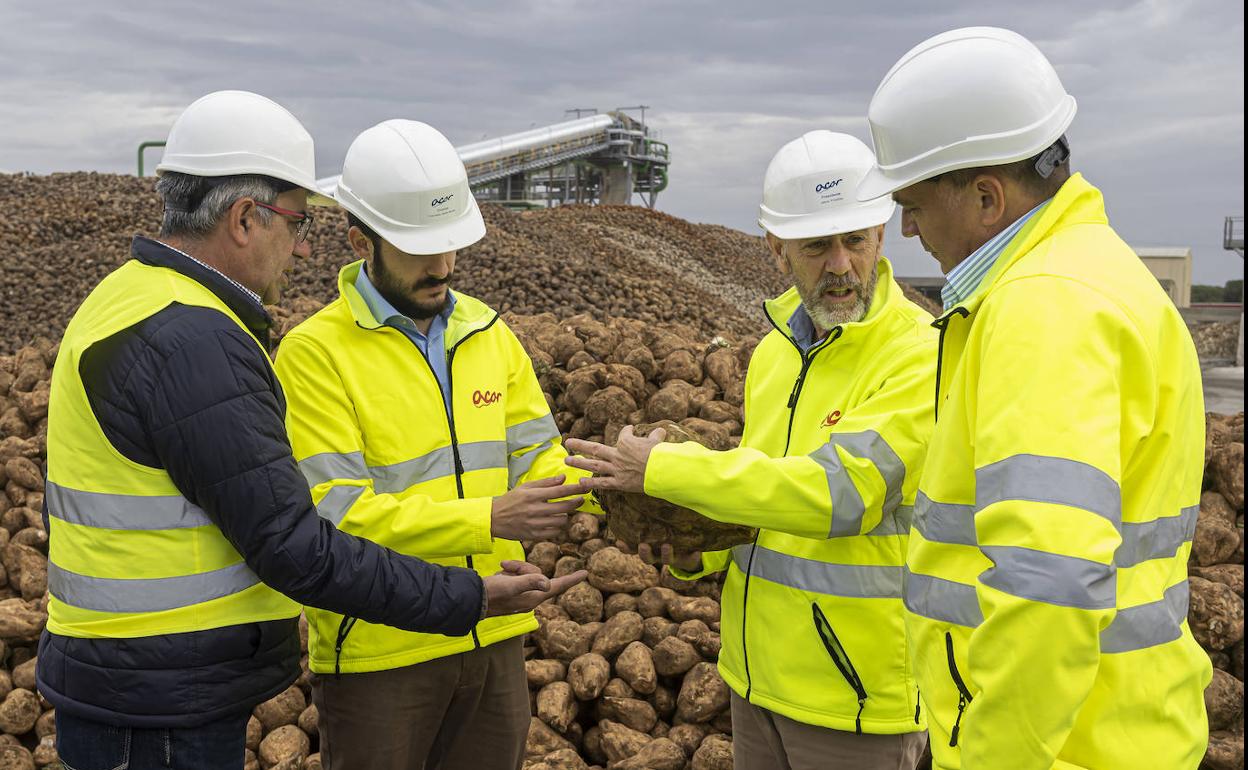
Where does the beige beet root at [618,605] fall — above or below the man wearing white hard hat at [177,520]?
below

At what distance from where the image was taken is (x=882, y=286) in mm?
2754

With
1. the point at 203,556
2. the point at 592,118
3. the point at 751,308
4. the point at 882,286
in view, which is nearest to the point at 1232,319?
the point at 751,308

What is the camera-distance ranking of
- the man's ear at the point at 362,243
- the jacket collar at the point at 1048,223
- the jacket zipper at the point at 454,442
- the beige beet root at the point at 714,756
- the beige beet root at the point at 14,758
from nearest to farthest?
the jacket collar at the point at 1048,223 → the jacket zipper at the point at 454,442 → the man's ear at the point at 362,243 → the beige beet root at the point at 714,756 → the beige beet root at the point at 14,758

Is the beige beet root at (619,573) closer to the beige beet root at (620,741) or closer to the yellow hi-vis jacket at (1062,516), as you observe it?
the beige beet root at (620,741)

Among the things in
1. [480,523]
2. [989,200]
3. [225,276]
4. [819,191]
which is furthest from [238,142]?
[989,200]

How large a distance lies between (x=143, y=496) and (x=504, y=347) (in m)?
1.29

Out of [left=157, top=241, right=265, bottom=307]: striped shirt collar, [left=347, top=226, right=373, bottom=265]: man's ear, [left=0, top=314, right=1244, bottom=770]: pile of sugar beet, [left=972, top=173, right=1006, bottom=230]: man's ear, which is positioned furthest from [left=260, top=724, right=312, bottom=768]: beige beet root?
[left=972, top=173, right=1006, bottom=230]: man's ear

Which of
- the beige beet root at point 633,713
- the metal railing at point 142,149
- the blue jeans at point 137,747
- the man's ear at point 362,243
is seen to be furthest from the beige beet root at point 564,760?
the metal railing at point 142,149

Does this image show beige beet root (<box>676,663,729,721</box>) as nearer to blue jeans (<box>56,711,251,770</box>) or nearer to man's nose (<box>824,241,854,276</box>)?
man's nose (<box>824,241,854,276</box>)

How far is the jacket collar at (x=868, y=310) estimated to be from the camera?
8.44ft

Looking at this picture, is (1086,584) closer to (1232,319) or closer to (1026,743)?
(1026,743)

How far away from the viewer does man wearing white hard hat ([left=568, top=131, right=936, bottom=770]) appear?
7.73ft

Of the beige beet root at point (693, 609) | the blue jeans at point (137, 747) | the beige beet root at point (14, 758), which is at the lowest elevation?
the beige beet root at point (14, 758)

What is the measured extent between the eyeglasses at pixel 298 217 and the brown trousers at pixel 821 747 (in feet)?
5.97
